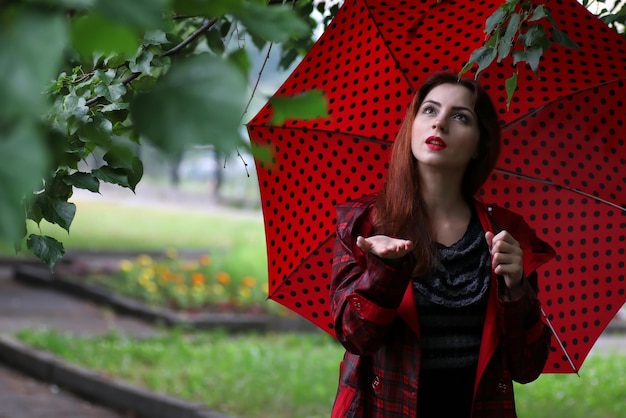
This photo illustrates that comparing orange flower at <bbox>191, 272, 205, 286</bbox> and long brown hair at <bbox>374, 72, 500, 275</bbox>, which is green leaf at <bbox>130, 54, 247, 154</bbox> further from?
orange flower at <bbox>191, 272, 205, 286</bbox>

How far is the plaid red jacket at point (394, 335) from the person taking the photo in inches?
95.3

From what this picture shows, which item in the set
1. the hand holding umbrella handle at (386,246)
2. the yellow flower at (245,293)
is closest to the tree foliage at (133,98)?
the hand holding umbrella handle at (386,246)

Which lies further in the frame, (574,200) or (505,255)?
(574,200)

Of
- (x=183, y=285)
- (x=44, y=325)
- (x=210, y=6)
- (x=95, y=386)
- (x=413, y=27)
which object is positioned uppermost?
(x=413, y=27)

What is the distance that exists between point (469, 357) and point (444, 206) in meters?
0.42

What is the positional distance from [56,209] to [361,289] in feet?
2.58

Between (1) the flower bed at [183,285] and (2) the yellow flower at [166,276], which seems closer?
(1) the flower bed at [183,285]

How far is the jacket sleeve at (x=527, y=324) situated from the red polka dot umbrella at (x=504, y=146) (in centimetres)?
39

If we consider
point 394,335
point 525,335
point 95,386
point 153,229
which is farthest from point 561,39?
point 153,229

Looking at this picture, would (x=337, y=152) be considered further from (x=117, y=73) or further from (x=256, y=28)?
(x=256, y=28)

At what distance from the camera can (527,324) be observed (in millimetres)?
2531

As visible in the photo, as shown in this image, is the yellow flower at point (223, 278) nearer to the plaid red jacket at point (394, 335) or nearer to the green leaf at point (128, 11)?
the plaid red jacket at point (394, 335)

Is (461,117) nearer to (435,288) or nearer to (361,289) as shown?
(435,288)

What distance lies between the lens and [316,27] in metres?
4.25
